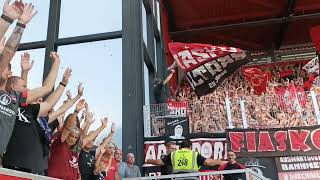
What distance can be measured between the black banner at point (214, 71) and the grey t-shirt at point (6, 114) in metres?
6.91

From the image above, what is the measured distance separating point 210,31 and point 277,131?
10.0m

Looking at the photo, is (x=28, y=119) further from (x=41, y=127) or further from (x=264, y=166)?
(x=264, y=166)

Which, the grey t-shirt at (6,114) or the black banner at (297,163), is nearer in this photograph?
the grey t-shirt at (6,114)

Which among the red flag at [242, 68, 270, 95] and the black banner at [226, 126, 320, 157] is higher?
the red flag at [242, 68, 270, 95]

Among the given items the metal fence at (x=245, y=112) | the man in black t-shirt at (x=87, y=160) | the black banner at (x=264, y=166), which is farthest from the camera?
the metal fence at (x=245, y=112)

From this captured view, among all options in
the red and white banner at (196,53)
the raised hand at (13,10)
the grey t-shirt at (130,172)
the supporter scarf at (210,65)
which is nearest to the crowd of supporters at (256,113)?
the supporter scarf at (210,65)

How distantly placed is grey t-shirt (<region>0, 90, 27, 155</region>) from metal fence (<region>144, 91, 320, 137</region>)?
601cm

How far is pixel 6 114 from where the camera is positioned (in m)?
2.81

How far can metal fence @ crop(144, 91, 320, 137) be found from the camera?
9141 millimetres

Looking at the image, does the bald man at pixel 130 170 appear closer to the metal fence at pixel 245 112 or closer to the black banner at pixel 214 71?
the metal fence at pixel 245 112

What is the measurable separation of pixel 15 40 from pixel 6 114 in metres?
0.59

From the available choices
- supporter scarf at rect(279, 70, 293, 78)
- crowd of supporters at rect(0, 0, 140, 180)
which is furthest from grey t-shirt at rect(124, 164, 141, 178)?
supporter scarf at rect(279, 70, 293, 78)

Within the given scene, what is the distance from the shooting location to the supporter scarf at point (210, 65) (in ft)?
30.9

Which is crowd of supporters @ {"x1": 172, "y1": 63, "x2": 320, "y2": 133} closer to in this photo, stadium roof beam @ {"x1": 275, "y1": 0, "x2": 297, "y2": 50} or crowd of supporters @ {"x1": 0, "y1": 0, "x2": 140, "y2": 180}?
crowd of supporters @ {"x1": 0, "y1": 0, "x2": 140, "y2": 180}
